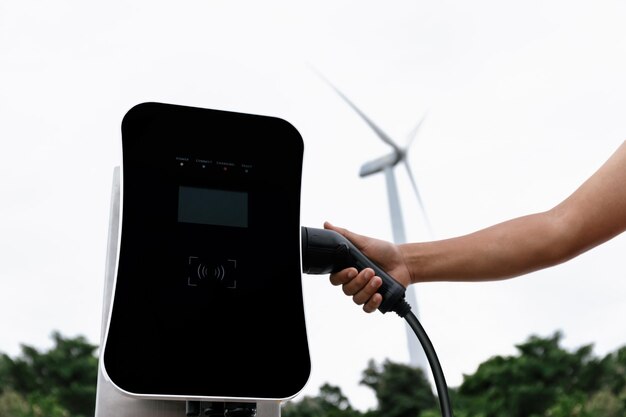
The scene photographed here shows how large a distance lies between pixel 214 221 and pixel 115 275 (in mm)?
88

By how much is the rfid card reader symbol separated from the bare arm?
30 centimetres

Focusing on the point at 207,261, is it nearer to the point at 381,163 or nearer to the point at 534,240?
the point at 534,240

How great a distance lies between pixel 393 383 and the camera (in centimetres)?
1652

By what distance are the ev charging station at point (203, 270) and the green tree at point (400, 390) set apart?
15347 mm

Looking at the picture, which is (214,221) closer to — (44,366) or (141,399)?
(141,399)

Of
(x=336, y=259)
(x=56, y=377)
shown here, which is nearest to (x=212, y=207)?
(x=336, y=259)

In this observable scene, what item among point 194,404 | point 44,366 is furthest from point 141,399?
point 44,366

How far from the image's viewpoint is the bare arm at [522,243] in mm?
1021

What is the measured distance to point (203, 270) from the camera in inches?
27.3

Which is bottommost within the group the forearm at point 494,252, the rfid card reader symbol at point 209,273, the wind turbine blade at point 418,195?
the rfid card reader symbol at point 209,273

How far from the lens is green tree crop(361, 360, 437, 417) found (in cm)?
1588

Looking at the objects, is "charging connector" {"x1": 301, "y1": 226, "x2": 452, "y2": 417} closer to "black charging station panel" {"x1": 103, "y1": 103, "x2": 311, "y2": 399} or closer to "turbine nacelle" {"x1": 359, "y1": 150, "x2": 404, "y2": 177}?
"black charging station panel" {"x1": 103, "y1": 103, "x2": 311, "y2": 399}

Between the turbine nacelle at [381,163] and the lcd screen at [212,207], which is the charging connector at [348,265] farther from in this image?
the turbine nacelle at [381,163]

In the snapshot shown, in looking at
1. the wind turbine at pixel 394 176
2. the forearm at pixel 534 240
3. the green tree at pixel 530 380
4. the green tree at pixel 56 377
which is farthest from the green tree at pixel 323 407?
the forearm at pixel 534 240
